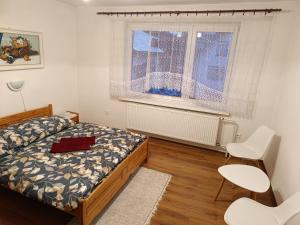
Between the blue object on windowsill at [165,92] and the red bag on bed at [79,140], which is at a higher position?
the blue object on windowsill at [165,92]

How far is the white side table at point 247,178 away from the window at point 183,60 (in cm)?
149

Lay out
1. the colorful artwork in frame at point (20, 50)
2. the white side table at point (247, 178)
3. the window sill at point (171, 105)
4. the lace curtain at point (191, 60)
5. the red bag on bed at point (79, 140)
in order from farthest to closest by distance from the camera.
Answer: the window sill at point (171, 105)
the lace curtain at point (191, 60)
the colorful artwork in frame at point (20, 50)
the red bag on bed at point (79, 140)
the white side table at point (247, 178)

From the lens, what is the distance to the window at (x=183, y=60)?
11.3 ft

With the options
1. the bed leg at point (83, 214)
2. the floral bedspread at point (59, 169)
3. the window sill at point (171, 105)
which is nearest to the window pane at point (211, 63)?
the window sill at point (171, 105)

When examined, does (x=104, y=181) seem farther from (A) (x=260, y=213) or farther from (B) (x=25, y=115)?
(B) (x=25, y=115)

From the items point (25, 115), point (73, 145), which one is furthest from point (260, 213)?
point (25, 115)

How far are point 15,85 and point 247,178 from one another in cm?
333

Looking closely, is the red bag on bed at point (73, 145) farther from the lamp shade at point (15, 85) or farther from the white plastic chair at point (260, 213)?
the white plastic chair at point (260, 213)

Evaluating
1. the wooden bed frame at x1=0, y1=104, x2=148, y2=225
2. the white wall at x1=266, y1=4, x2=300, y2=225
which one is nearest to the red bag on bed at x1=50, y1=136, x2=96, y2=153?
the wooden bed frame at x1=0, y1=104, x2=148, y2=225

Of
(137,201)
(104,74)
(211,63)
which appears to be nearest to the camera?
(137,201)

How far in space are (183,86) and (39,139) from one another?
7.98 feet

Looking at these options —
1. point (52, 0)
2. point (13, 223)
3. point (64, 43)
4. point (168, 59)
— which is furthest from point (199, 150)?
point (52, 0)

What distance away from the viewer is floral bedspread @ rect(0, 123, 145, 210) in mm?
1914

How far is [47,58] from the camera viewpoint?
3.71m
